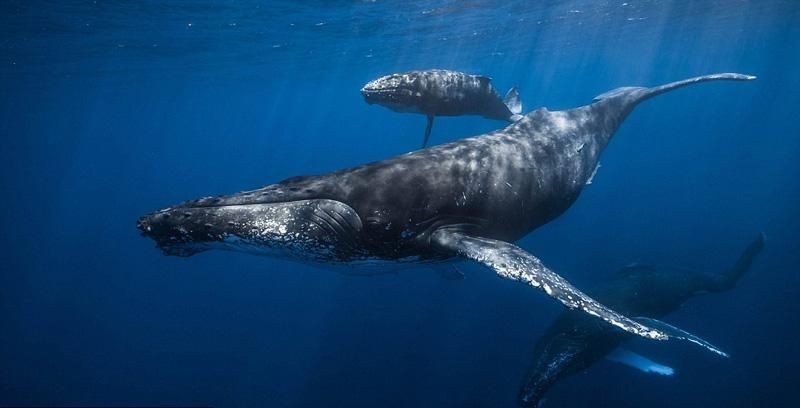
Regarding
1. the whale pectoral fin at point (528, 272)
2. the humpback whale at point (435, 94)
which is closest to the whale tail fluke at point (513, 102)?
the humpback whale at point (435, 94)

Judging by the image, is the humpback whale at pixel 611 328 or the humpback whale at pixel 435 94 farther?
the humpback whale at pixel 435 94

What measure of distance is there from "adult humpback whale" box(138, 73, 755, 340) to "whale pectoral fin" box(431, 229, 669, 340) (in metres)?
0.01

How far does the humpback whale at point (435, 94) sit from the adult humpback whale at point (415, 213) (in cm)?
425

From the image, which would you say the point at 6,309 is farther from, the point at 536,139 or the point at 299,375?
the point at 536,139

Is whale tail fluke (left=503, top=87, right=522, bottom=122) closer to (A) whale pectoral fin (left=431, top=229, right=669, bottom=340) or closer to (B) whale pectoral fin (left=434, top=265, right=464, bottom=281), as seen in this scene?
(B) whale pectoral fin (left=434, top=265, right=464, bottom=281)

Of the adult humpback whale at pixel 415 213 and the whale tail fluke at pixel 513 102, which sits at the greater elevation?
the adult humpback whale at pixel 415 213

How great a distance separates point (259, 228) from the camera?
15.3ft

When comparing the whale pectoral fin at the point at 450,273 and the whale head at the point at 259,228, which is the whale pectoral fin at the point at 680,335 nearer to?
the whale pectoral fin at the point at 450,273

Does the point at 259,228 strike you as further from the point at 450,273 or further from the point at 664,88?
the point at 664,88

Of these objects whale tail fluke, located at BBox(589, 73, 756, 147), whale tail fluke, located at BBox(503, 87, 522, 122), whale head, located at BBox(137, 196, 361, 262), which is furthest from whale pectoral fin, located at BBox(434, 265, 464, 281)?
whale tail fluke, located at BBox(503, 87, 522, 122)

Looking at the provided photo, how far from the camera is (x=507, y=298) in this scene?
71.6ft

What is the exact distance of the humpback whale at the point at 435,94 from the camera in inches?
438

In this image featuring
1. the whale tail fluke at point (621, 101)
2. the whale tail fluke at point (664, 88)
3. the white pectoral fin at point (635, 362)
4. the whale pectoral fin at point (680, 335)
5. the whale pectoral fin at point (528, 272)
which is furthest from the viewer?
the white pectoral fin at point (635, 362)

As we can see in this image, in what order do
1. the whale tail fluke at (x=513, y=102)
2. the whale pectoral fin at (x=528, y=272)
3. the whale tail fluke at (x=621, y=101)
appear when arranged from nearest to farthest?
the whale pectoral fin at (x=528, y=272) → the whale tail fluke at (x=621, y=101) → the whale tail fluke at (x=513, y=102)
